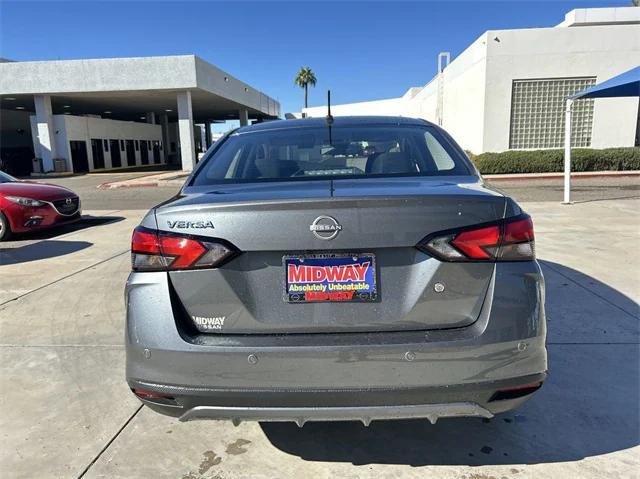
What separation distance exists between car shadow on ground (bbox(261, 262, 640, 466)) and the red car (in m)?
7.51

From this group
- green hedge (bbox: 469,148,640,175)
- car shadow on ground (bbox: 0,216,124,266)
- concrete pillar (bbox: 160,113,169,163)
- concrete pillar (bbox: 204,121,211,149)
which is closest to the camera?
car shadow on ground (bbox: 0,216,124,266)

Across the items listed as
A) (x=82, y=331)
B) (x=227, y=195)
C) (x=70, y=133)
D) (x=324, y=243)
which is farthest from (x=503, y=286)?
(x=70, y=133)

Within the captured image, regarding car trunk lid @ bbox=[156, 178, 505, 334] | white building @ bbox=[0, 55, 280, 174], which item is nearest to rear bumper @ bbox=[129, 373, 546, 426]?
car trunk lid @ bbox=[156, 178, 505, 334]

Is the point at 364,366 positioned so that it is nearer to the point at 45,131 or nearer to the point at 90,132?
the point at 45,131

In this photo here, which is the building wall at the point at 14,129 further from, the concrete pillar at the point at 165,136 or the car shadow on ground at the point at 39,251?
the car shadow on ground at the point at 39,251

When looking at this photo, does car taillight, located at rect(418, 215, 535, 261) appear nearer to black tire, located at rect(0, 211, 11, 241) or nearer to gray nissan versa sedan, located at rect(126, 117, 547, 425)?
gray nissan versa sedan, located at rect(126, 117, 547, 425)

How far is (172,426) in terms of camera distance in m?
2.84

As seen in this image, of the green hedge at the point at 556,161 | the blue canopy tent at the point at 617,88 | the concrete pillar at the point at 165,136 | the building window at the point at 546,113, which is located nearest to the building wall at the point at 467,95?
the building window at the point at 546,113

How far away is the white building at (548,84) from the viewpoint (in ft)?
62.5

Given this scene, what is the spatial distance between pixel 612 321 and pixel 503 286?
8.93 ft

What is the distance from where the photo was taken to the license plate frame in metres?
2.02

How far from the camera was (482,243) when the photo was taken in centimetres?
204

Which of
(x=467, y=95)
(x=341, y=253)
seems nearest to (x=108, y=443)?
(x=341, y=253)

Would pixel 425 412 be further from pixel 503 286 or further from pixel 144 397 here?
pixel 144 397
